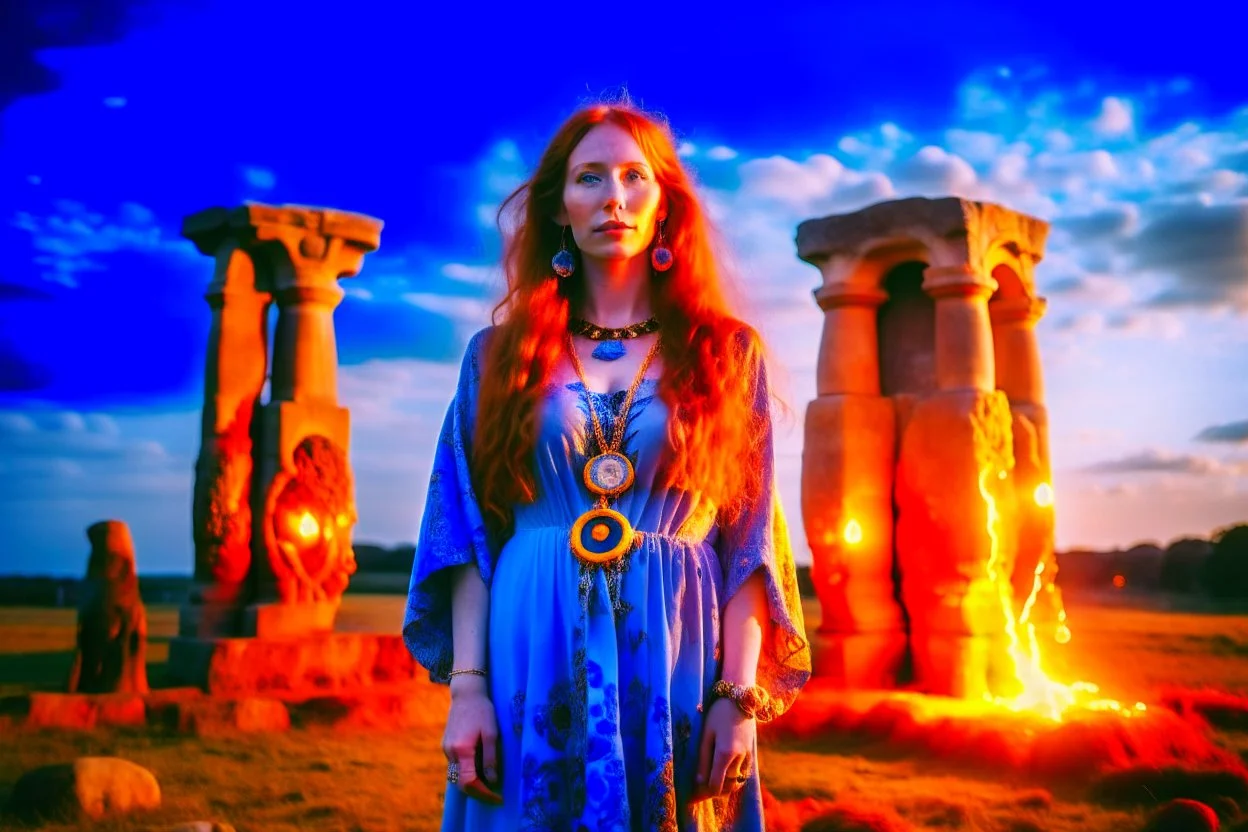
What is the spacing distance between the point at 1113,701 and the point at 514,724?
28.2 feet

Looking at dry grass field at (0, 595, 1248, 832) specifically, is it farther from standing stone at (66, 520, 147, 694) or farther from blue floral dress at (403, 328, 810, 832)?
blue floral dress at (403, 328, 810, 832)

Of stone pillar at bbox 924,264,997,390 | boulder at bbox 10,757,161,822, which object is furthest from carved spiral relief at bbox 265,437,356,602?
stone pillar at bbox 924,264,997,390

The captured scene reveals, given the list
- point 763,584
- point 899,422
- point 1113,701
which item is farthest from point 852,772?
point 763,584

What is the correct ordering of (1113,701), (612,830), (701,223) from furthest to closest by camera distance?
(1113,701) < (701,223) < (612,830)

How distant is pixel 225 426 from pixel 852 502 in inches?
240

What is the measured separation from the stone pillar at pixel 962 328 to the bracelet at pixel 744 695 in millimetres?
8326

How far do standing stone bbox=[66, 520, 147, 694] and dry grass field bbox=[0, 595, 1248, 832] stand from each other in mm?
982

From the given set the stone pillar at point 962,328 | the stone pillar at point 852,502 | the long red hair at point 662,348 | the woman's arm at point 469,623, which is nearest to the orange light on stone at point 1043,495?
the stone pillar at point 962,328

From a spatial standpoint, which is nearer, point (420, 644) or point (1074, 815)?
point (420, 644)

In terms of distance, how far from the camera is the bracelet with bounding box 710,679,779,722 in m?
2.29

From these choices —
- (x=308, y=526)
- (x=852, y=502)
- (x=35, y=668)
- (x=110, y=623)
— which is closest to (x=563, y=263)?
(x=852, y=502)

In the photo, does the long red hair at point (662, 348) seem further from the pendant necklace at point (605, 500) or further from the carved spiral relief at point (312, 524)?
the carved spiral relief at point (312, 524)

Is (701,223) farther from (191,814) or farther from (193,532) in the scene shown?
(193,532)

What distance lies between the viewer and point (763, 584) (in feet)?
7.99
